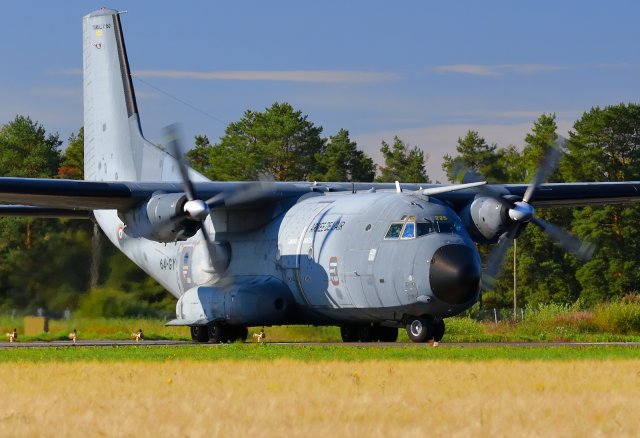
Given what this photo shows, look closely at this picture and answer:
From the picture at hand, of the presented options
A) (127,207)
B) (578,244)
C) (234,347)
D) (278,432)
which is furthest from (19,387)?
(578,244)

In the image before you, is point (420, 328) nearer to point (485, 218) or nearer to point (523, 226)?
point (485, 218)

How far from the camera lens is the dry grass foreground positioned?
12406 millimetres

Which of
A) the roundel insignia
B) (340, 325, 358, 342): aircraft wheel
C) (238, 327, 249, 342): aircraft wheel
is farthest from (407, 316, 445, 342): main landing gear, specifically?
(238, 327, 249, 342): aircraft wheel

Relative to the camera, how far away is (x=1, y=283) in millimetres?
39594

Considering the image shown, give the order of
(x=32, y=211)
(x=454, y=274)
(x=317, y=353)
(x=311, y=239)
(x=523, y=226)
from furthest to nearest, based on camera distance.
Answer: (x=32, y=211) → (x=523, y=226) → (x=311, y=239) → (x=454, y=274) → (x=317, y=353)

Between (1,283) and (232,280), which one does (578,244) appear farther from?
(1,283)

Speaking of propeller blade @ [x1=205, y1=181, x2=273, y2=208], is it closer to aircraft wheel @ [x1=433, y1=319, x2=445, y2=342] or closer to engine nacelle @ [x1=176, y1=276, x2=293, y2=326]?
engine nacelle @ [x1=176, y1=276, x2=293, y2=326]

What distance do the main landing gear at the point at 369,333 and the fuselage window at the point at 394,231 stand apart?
4457 millimetres

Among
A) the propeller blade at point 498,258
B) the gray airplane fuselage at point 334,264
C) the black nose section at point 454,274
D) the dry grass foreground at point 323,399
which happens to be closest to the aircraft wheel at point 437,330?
the gray airplane fuselage at point 334,264

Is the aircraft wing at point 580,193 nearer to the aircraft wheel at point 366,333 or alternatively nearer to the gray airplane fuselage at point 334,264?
the aircraft wheel at point 366,333

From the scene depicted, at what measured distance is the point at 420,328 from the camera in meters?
28.4

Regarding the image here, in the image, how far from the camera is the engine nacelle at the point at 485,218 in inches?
1190

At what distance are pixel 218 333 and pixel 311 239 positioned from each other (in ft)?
13.0

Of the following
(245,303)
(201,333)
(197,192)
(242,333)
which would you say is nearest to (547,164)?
(245,303)
